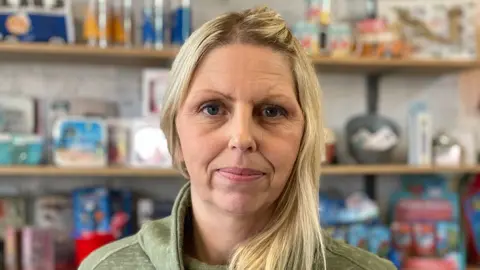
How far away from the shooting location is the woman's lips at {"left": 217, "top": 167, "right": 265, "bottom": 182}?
2.88 feet

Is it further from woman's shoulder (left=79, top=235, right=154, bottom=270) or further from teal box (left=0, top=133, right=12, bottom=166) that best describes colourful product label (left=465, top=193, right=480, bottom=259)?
teal box (left=0, top=133, right=12, bottom=166)

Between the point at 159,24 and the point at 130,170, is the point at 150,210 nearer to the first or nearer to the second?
the point at 130,170

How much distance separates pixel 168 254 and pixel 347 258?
0.32 metres

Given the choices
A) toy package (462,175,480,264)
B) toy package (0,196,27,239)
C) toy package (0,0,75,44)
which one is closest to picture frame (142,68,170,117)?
toy package (0,0,75,44)

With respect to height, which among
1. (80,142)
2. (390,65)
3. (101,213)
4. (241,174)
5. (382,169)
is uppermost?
(390,65)

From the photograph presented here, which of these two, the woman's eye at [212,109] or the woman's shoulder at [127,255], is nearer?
the woman's eye at [212,109]

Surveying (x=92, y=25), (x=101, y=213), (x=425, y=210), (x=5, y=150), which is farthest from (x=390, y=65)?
(x=5, y=150)

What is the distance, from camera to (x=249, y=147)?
0.88 meters

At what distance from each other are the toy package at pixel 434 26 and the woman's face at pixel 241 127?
1415 millimetres

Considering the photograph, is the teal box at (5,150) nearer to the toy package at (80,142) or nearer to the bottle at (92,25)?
the toy package at (80,142)

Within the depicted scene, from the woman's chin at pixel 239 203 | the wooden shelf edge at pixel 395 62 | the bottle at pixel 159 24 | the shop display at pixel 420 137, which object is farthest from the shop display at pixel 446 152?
the woman's chin at pixel 239 203

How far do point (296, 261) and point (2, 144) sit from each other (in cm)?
133

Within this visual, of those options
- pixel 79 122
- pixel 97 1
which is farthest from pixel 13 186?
pixel 97 1

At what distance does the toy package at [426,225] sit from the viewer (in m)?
2.13
